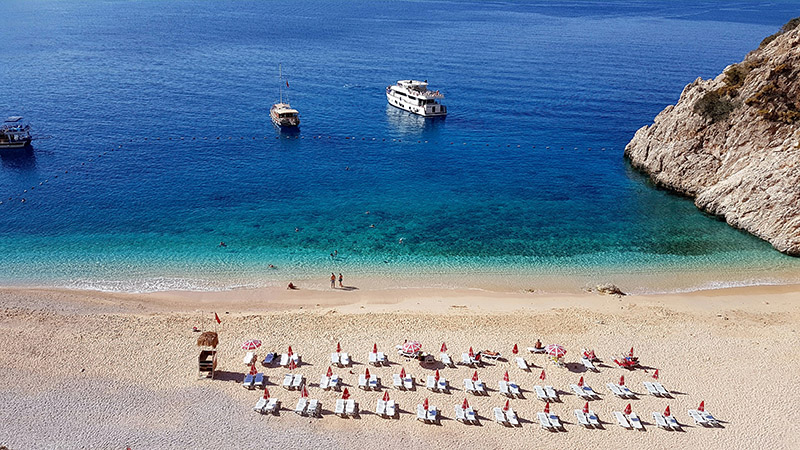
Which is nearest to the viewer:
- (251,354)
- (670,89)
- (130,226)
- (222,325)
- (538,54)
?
(251,354)

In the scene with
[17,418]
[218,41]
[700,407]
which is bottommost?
[17,418]

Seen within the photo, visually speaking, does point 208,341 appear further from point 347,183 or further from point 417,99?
point 417,99

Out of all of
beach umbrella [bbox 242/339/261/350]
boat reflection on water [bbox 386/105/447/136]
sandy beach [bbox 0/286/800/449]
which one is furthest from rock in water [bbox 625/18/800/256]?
beach umbrella [bbox 242/339/261/350]

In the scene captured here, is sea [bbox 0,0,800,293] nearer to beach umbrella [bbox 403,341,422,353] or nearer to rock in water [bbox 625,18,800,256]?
rock in water [bbox 625,18,800,256]

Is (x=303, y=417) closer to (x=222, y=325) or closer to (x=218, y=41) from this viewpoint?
(x=222, y=325)

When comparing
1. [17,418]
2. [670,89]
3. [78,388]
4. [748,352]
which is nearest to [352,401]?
[78,388]

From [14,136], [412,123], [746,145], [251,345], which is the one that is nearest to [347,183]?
[412,123]
